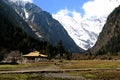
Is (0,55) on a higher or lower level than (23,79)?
higher

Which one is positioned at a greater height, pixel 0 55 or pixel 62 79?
pixel 0 55

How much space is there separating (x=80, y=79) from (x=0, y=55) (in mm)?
97084

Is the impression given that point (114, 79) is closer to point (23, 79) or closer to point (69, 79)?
point (69, 79)

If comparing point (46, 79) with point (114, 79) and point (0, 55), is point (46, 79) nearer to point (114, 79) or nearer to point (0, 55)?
point (114, 79)

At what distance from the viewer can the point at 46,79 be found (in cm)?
6303

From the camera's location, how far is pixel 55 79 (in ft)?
208

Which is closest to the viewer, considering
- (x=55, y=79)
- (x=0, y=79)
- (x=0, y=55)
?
(x=0, y=79)

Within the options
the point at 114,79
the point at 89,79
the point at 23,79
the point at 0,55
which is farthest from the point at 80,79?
the point at 0,55

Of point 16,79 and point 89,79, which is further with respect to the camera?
point 89,79

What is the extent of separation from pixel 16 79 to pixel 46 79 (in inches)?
240

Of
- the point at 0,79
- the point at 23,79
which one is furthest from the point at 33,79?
the point at 0,79

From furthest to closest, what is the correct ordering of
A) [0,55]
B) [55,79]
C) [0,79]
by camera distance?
[0,55]
[55,79]
[0,79]

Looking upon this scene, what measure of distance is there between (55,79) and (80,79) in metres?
4.95

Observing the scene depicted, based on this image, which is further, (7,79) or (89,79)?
(89,79)
